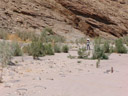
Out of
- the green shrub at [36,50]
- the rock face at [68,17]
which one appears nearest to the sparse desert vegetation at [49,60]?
the green shrub at [36,50]

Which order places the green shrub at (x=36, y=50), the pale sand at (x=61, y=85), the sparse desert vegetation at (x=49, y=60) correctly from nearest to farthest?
1. the pale sand at (x=61, y=85)
2. the sparse desert vegetation at (x=49, y=60)
3. the green shrub at (x=36, y=50)

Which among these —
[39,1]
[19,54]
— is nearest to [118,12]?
[39,1]

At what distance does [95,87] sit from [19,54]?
296 inches

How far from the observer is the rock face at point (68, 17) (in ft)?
102

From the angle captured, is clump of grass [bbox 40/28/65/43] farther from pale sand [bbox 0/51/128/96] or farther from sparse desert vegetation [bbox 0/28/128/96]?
pale sand [bbox 0/51/128/96]

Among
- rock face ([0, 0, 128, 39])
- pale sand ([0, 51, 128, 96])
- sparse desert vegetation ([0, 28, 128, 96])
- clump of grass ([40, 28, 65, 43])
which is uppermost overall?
rock face ([0, 0, 128, 39])

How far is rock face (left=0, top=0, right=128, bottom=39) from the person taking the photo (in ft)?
102

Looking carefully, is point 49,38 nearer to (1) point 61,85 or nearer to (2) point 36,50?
(2) point 36,50

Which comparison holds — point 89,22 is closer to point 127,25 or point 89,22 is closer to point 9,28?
point 127,25

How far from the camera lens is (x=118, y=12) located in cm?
4081

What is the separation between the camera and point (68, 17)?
35.3 m

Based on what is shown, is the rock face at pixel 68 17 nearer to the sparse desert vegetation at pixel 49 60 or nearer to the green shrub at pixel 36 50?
the sparse desert vegetation at pixel 49 60

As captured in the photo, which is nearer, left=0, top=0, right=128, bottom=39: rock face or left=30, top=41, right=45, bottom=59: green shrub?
left=30, top=41, right=45, bottom=59: green shrub

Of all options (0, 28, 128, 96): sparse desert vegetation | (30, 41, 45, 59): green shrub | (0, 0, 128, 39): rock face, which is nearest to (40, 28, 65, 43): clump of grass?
(0, 0, 128, 39): rock face
